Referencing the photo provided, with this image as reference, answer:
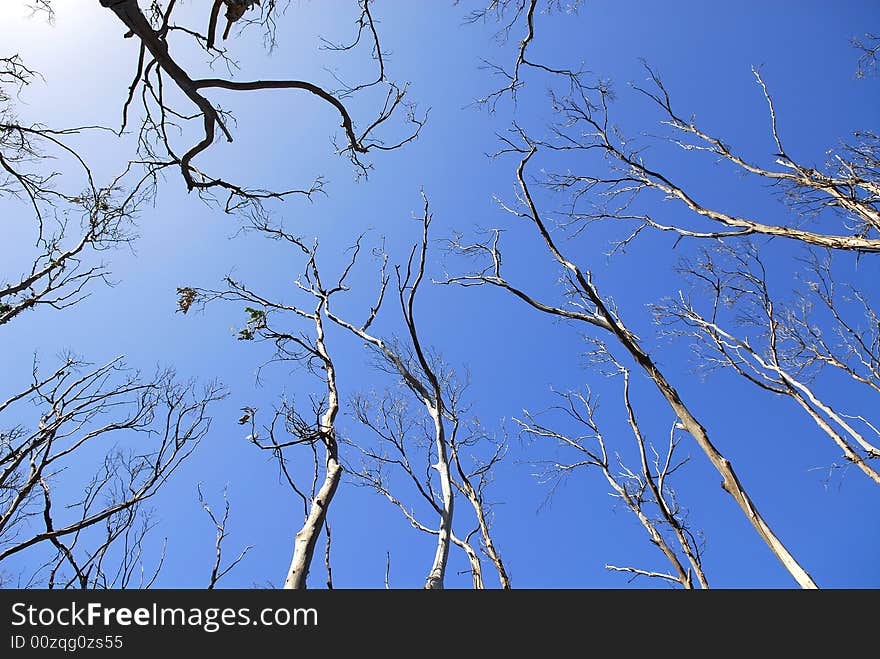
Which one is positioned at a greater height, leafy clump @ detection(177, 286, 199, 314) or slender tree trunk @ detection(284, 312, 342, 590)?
leafy clump @ detection(177, 286, 199, 314)

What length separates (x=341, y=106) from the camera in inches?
164

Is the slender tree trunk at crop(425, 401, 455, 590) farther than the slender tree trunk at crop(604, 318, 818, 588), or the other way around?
the slender tree trunk at crop(604, 318, 818, 588)

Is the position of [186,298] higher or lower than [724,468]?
higher

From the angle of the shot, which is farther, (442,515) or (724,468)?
(724,468)

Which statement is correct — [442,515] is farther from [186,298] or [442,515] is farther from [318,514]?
[186,298]

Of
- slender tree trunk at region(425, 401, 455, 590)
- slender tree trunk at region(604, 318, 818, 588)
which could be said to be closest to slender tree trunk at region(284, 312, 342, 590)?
slender tree trunk at region(425, 401, 455, 590)

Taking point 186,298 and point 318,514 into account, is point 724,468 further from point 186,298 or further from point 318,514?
point 186,298

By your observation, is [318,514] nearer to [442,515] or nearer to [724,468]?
[442,515]

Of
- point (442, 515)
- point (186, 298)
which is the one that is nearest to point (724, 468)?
point (442, 515)

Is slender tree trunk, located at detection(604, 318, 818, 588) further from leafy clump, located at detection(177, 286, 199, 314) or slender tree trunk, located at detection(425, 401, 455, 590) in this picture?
leafy clump, located at detection(177, 286, 199, 314)

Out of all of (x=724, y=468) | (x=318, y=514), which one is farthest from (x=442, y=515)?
(x=724, y=468)
